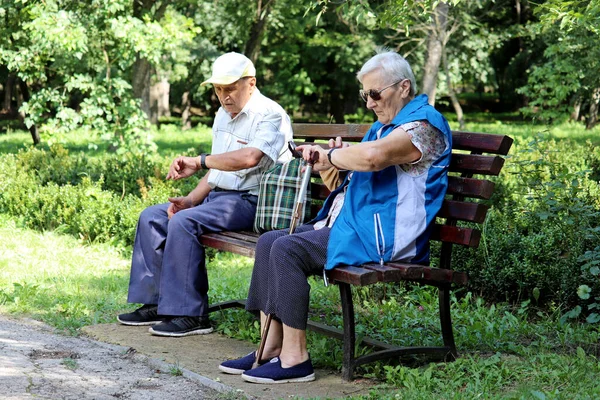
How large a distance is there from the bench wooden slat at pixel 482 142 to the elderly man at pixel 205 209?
1.14 m

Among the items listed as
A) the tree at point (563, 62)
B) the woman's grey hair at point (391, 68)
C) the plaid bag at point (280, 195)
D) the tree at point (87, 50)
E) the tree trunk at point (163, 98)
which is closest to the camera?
the woman's grey hair at point (391, 68)

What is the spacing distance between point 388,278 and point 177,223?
149 centimetres

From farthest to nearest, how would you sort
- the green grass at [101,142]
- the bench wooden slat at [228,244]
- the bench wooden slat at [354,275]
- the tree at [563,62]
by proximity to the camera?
the green grass at [101,142] → the tree at [563,62] → the bench wooden slat at [228,244] → the bench wooden slat at [354,275]

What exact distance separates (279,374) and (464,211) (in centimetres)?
115

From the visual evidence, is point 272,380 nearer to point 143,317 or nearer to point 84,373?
point 84,373

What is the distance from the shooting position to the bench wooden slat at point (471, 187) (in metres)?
3.88

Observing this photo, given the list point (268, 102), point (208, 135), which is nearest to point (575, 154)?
point (268, 102)

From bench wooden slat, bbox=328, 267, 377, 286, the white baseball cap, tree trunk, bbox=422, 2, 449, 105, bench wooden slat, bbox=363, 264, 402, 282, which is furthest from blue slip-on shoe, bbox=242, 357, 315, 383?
tree trunk, bbox=422, 2, 449, 105

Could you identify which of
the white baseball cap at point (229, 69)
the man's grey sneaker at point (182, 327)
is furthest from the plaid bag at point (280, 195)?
the man's grey sneaker at point (182, 327)

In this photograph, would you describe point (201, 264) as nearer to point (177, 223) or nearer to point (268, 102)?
point (177, 223)

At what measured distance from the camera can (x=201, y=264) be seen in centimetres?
476

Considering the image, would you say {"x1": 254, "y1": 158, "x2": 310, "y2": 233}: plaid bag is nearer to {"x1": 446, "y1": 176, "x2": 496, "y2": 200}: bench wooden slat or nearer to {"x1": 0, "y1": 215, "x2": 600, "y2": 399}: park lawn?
{"x1": 0, "y1": 215, "x2": 600, "y2": 399}: park lawn

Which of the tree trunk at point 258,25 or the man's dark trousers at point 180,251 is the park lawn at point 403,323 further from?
the tree trunk at point 258,25

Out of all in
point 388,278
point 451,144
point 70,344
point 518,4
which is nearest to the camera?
point 388,278
